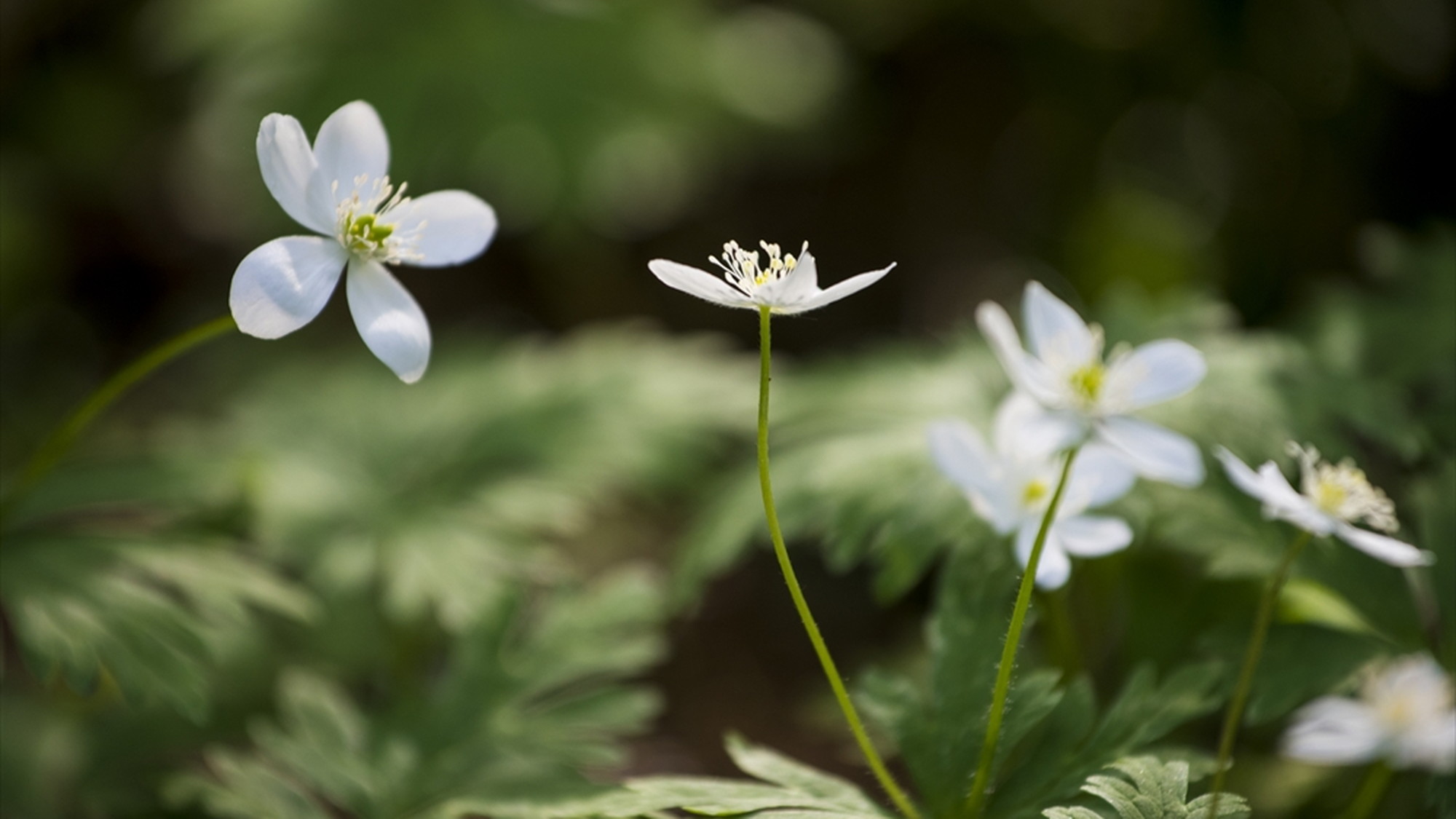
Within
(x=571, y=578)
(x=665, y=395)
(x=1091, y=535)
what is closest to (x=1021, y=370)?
(x=1091, y=535)

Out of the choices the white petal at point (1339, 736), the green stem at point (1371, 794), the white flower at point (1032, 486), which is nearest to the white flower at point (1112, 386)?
the white flower at point (1032, 486)

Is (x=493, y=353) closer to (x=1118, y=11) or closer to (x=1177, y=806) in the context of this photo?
(x=1177, y=806)

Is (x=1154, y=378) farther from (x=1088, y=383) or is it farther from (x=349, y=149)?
(x=349, y=149)

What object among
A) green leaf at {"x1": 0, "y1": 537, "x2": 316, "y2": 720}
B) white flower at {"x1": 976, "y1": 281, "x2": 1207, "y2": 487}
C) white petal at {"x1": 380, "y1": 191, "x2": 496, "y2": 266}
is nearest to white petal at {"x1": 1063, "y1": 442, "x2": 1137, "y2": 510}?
white flower at {"x1": 976, "y1": 281, "x2": 1207, "y2": 487}

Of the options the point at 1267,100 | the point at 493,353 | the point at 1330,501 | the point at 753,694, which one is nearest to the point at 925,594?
the point at 753,694

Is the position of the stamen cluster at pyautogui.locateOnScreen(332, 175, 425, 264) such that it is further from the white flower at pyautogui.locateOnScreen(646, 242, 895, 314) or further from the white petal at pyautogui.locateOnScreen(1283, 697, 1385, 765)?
the white petal at pyautogui.locateOnScreen(1283, 697, 1385, 765)

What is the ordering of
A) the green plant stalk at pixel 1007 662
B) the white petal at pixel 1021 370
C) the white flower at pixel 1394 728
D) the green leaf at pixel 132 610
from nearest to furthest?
the white flower at pixel 1394 728 → the green plant stalk at pixel 1007 662 → the white petal at pixel 1021 370 → the green leaf at pixel 132 610

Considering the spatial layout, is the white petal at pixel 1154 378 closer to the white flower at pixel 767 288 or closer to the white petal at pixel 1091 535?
the white petal at pixel 1091 535
